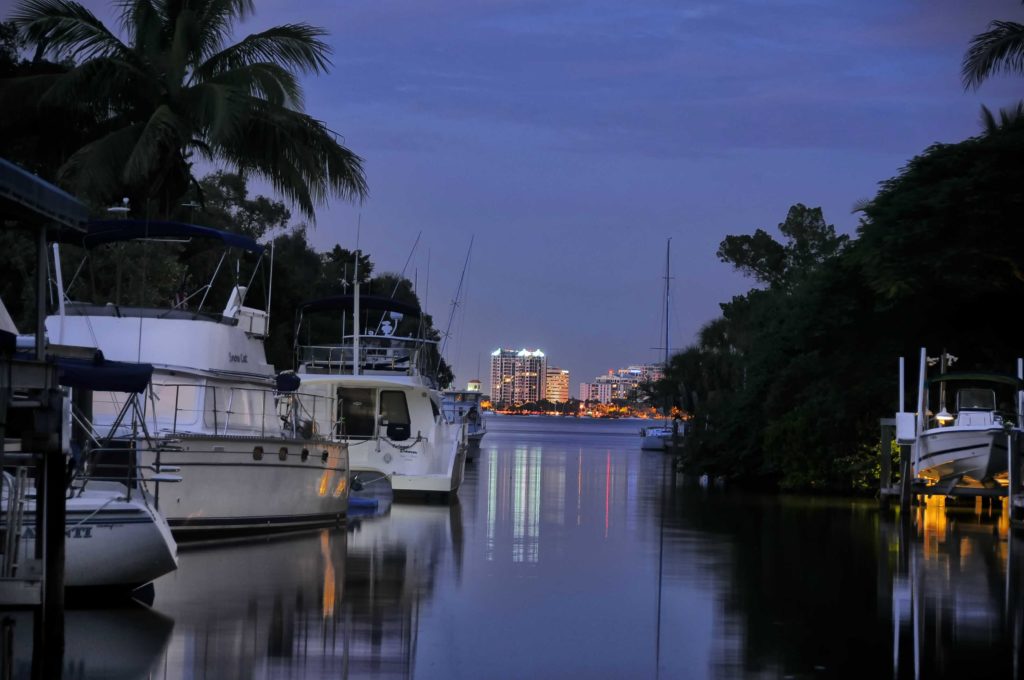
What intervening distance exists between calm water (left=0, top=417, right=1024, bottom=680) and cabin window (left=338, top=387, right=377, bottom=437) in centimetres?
442

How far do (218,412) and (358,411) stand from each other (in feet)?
28.5

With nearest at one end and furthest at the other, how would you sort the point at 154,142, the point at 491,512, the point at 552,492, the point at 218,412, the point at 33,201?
the point at 33,201 < the point at 218,412 < the point at 154,142 < the point at 491,512 < the point at 552,492

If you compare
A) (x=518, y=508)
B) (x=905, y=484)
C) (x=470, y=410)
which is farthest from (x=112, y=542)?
(x=470, y=410)

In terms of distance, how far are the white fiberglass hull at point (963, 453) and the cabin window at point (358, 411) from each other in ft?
37.0

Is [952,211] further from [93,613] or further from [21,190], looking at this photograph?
[21,190]

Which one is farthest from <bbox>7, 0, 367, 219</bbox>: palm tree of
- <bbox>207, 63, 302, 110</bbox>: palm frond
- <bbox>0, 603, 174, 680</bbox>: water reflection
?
<bbox>0, 603, 174, 680</bbox>: water reflection

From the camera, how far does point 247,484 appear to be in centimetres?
2130

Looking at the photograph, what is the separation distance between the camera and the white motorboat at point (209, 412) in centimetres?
2034

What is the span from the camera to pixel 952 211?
3139 cm

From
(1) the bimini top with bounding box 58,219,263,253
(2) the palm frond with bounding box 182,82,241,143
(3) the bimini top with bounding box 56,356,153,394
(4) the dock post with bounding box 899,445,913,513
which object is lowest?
(4) the dock post with bounding box 899,445,913,513

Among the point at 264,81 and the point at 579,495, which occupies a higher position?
the point at 264,81

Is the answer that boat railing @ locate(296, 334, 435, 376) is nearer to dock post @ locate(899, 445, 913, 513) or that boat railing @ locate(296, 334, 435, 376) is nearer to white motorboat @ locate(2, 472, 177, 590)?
dock post @ locate(899, 445, 913, 513)

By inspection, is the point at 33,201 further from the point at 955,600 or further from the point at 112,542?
the point at 955,600

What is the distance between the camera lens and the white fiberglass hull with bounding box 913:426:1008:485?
27.2 metres
